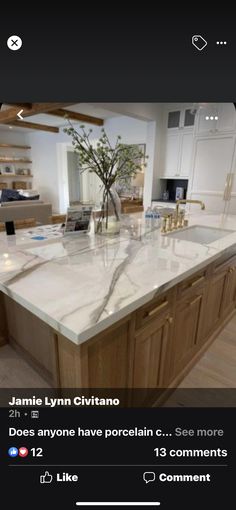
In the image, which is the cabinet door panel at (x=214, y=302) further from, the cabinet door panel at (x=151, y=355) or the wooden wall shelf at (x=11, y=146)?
the wooden wall shelf at (x=11, y=146)

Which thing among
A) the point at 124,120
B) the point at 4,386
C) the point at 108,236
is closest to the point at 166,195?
the point at 124,120

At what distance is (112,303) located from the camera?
2.63 feet

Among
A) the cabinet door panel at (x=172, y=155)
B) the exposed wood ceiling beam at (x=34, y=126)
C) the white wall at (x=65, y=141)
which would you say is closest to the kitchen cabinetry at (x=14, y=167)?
the white wall at (x=65, y=141)

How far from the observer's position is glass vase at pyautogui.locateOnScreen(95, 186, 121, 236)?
5.65 ft

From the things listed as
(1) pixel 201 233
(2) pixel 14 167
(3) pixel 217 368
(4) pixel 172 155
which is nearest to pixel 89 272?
(3) pixel 217 368

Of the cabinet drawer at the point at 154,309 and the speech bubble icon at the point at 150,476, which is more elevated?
the cabinet drawer at the point at 154,309

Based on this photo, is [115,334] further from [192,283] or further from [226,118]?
[226,118]

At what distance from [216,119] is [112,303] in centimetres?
374

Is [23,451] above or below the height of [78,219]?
below

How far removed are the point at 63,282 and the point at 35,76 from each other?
0.64 meters

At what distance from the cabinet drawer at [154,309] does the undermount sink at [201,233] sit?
87cm

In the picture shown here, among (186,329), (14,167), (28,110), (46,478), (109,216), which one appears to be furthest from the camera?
(14,167)

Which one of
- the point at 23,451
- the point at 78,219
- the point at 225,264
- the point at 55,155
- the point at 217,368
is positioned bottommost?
the point at 217,368

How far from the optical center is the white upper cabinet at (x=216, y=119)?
3442 mm
